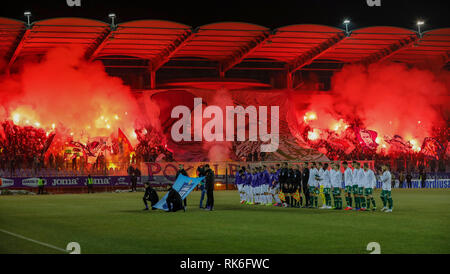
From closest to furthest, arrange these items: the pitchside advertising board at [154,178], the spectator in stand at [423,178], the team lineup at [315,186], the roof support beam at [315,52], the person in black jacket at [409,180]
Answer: the team lineup at [315,186], the pitchside advertising board at [154,178], the person in black jacket at [409,180], the spectator in stand at [423,178], the roof support beam at [315,52]

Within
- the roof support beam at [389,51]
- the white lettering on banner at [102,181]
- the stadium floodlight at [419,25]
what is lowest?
the white lettering on banner at [102,181]

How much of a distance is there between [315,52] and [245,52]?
674cm

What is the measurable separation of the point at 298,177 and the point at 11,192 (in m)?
22.4

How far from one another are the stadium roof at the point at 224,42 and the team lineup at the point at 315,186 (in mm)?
24686

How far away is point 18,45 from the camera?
5416cm

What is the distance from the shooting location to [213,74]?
67.6m

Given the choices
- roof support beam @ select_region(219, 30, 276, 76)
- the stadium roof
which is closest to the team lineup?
the stadium roof

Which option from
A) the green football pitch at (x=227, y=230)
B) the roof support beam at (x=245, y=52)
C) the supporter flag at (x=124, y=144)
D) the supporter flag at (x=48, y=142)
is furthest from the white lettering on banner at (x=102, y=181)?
the green football pitch at (x=227, y=230)

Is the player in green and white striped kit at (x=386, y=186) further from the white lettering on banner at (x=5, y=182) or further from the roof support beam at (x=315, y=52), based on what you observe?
the roof support beam at (x=315, y=52)

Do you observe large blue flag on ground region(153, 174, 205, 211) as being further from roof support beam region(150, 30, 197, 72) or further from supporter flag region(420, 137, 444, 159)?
supporter flag region(420, 137, 444, 159)

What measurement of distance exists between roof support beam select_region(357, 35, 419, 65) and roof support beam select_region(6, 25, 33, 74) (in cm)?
3218

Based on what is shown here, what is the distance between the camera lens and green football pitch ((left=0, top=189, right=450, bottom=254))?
15.2 meters

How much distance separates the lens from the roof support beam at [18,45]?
169 ft

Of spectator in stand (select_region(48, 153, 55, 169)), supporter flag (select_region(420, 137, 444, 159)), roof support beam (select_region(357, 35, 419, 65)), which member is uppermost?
roof support beam (select_region(357, 35, 419, 65))
